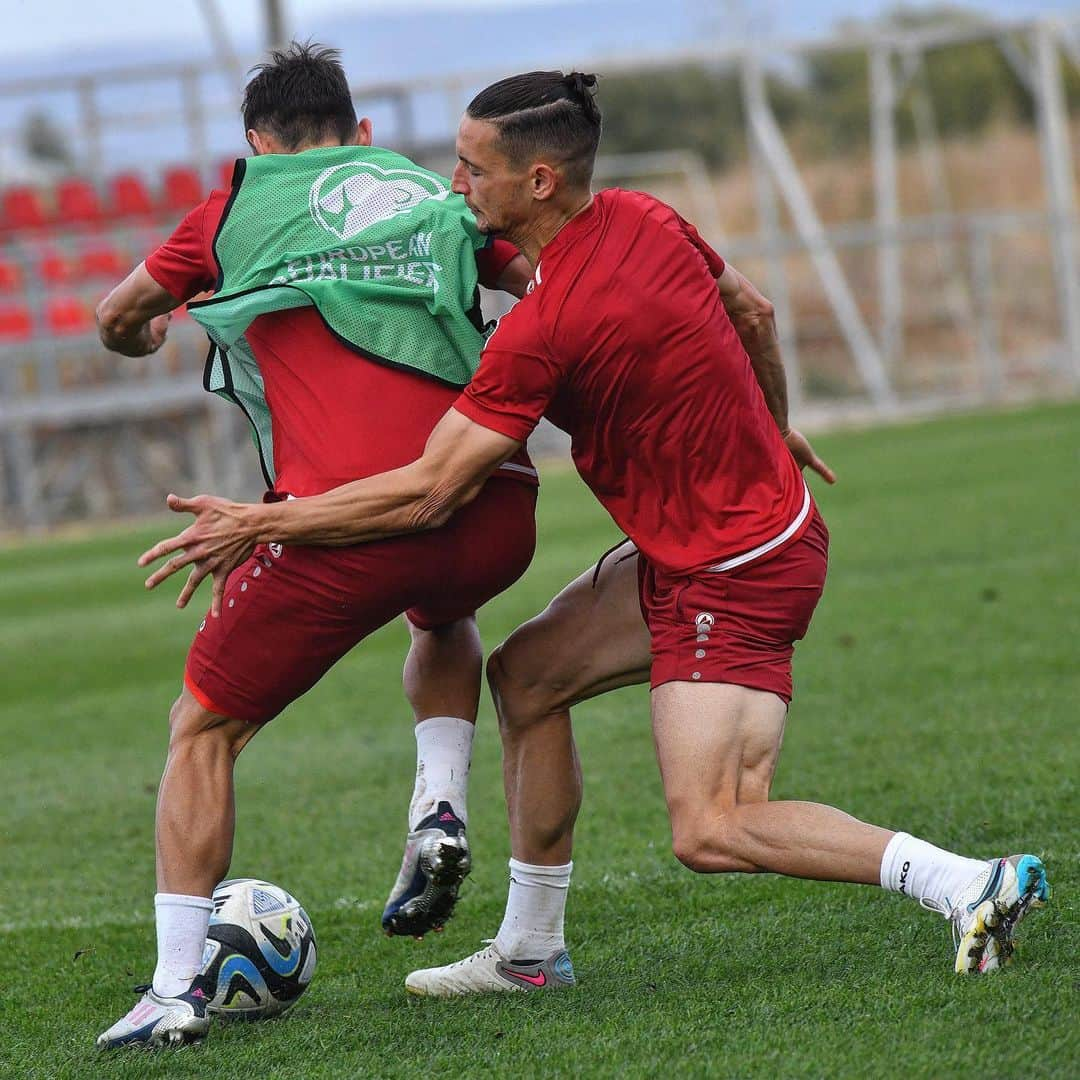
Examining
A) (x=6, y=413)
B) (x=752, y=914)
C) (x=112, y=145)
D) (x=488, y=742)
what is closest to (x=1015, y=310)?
(x=112, y=145)

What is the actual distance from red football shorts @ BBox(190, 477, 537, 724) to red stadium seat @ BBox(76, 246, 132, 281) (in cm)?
1938

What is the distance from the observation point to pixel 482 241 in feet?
14.3

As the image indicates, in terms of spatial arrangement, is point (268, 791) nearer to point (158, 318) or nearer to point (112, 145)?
point (158, 318)

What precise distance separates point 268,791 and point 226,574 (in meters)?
3.18

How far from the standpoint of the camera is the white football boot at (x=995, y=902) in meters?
3.71

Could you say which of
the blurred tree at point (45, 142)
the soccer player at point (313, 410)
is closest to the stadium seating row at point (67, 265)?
the blurred tree at point (45, 142)

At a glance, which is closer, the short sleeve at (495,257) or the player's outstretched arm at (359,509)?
the player's outstretched arm at (359,509)

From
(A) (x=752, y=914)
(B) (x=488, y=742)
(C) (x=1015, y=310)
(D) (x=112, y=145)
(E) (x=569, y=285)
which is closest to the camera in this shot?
(E) (x=569, y=285)

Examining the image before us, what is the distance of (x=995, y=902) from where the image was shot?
3.71 metres

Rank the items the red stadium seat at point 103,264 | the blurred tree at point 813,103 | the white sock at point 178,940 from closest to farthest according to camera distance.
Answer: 1. the white sock at point 178,940
2. the red stadium seat at point 103,264
3. the blurred tree at point 813,103

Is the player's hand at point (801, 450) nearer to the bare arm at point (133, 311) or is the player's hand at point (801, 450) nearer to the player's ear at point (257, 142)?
the player's ear at point (257, 142)

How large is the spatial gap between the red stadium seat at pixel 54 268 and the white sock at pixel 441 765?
19.1 meters

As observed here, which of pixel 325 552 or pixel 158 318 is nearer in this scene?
pixel 325 552

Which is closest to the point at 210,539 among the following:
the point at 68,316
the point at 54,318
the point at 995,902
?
the point at 995,902
